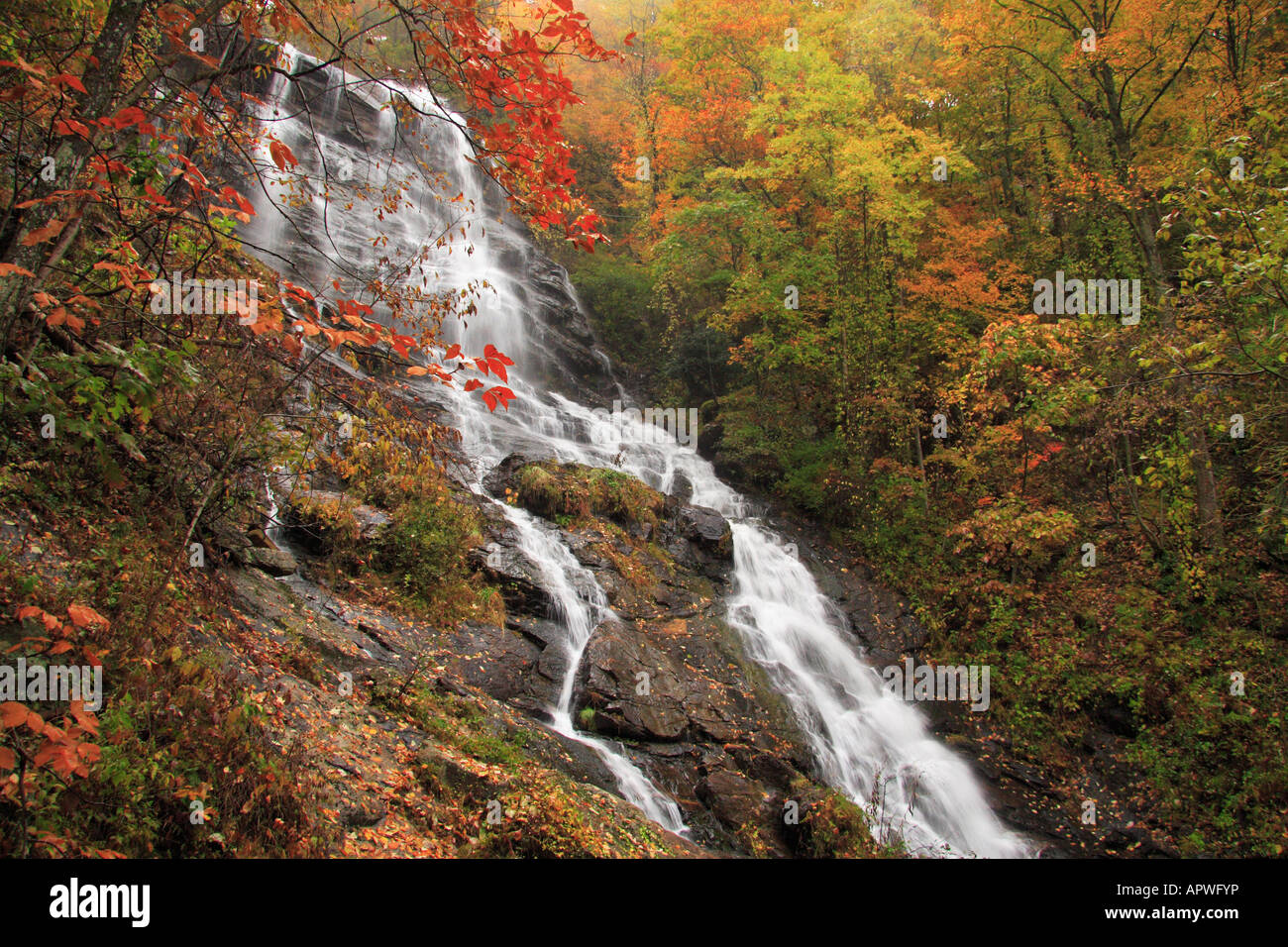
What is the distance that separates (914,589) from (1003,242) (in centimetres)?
952

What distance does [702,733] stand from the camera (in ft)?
26.3

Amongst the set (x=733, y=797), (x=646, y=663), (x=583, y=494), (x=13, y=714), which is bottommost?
(x=733, y=797)

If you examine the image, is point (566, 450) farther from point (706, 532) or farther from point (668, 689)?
point (668, 689)

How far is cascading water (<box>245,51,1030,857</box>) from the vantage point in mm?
6879

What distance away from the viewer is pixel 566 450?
1531 cm

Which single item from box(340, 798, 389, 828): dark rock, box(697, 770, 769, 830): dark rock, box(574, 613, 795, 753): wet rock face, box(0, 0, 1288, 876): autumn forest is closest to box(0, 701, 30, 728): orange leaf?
box(0, 0, 1288, 876): autumn forest

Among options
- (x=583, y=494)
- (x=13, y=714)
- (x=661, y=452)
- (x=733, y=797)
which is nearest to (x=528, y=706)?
(x=733, y=797)

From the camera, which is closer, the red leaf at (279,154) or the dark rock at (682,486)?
the red leaf at (279,154)

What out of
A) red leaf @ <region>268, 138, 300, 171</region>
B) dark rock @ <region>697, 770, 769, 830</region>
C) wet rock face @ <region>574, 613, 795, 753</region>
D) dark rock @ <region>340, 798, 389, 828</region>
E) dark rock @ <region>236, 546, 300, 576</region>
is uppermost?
red leaf @ <region>268, 138, 300, 171</region>

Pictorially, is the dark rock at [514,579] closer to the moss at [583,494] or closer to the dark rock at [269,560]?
the moss at [583,494]

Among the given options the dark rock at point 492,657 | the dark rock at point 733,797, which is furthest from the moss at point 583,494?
the dark rock at point 733,797

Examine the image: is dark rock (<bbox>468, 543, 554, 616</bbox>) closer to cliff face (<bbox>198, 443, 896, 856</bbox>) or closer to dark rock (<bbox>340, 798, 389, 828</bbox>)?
cliff face (<bbox>198, 443, 896, 856</bbox>)

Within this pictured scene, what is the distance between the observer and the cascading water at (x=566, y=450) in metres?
6.88

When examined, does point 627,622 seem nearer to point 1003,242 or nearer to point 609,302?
point 1003,242
